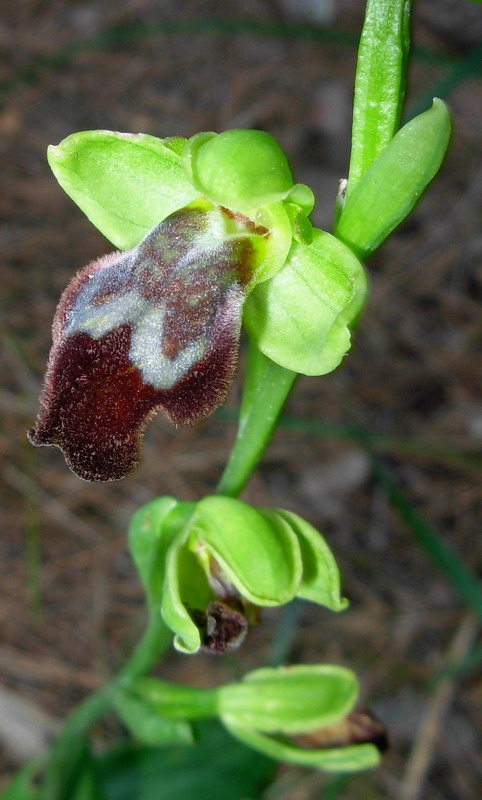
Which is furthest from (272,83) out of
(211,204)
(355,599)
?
(211,204)

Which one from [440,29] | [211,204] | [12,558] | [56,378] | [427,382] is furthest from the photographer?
[440,29]

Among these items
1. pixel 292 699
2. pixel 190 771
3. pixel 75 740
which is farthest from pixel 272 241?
pixel 190 771

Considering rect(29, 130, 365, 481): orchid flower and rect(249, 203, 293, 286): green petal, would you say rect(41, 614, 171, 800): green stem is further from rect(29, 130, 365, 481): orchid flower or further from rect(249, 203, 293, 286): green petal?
rect(249, 203, 293, 286): green petal

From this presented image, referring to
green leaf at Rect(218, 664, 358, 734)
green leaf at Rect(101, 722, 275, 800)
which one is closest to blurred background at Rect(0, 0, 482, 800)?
green leaf at Rect(101, 722, 275, 800)

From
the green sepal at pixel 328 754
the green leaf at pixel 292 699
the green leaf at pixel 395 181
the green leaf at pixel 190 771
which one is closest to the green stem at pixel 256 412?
the green leaf at pixel 395 181

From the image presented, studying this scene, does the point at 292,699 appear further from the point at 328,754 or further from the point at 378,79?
the point at 378,79

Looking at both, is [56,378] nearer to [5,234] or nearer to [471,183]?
[5,234]

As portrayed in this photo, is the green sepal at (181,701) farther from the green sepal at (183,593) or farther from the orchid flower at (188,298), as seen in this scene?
the orchid flower at (188,298)
